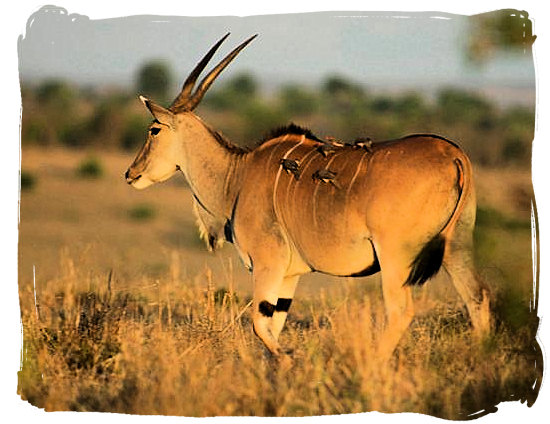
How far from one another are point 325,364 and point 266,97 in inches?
87.2

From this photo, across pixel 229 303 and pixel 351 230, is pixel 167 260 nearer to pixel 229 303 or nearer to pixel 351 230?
pixel 229 303

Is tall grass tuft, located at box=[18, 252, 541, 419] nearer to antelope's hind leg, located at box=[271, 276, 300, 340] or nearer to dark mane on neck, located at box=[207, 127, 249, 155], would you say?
antelope's hind leg, located at box=[271, 276, 300, 340]

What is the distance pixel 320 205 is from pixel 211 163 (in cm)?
88

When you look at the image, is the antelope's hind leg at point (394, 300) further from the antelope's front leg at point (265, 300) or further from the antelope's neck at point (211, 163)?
the antelope's neck at point (211, 163)

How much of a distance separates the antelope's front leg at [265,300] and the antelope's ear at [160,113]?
3.28 ft

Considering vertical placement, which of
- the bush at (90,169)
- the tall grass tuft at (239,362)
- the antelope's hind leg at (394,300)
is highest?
the bush at (90,169)

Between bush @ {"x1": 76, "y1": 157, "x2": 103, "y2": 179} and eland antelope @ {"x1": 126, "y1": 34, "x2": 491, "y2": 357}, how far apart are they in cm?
49

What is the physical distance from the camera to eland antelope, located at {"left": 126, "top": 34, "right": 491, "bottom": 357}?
274 inches

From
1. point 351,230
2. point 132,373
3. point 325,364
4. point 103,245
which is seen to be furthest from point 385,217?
point 103,245

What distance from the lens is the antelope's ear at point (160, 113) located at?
7.77 m

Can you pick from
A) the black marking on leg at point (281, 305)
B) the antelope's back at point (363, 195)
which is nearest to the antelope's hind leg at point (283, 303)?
the black marking on leg at point (281, 305)

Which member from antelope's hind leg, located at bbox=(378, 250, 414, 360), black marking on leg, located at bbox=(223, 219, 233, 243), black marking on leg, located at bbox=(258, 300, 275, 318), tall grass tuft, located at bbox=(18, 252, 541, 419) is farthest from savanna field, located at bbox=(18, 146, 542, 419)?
black marking on leg, located at bbox=(223, 219, 233, 243)

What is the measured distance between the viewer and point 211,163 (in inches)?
312

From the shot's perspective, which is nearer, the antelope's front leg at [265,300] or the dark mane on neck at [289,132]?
the antelope's front leg at [265,300]
